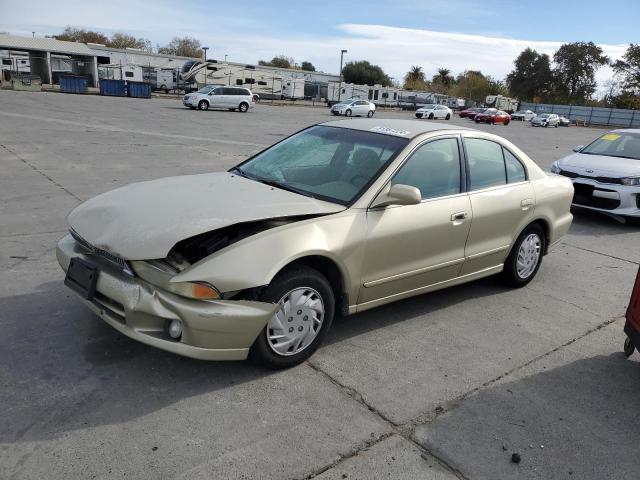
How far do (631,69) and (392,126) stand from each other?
90.8m

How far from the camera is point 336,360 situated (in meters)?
3.62

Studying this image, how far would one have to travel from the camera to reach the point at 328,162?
4.23 m

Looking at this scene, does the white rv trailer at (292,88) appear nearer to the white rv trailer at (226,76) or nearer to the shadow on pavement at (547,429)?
the white rv trailer at (226,76)

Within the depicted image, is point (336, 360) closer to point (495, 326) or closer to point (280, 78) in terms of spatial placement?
point (495, 326)

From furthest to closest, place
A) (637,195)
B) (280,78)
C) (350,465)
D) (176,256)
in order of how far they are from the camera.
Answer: (280,78)
(637,195)
(176,256)
(350,465)

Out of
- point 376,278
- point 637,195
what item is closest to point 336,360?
point 376,278

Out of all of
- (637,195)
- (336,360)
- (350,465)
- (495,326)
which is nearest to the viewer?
(350,465)

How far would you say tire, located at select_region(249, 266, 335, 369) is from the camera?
10.5 feet

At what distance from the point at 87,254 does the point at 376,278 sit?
6.37 feet

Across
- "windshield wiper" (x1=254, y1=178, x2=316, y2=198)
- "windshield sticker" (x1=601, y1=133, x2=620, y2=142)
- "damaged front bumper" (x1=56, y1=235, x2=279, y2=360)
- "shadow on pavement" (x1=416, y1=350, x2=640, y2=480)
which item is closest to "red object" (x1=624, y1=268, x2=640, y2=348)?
"shadow on pavement" (x1=416, y1=350, x2=640, y2=480)

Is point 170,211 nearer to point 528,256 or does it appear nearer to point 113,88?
point 528,256

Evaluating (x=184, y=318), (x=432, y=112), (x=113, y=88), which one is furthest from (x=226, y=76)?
(x=184, y=318)

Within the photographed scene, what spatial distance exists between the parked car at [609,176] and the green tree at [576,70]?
9072 cm

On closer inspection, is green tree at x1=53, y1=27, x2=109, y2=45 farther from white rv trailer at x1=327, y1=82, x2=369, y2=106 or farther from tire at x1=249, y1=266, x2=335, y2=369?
tire at x1=249, y1=266, x2=335, y2=369
